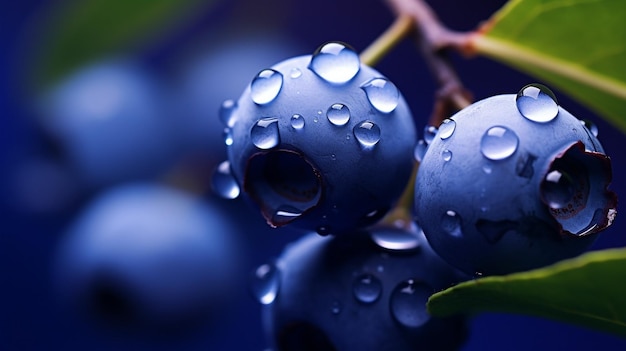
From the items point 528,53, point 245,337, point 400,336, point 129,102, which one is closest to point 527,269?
point 400,336

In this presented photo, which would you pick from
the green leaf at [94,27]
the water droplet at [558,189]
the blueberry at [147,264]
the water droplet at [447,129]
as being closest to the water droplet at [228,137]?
the water droplet at [447,129]

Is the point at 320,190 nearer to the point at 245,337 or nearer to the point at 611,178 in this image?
the point at 611,178

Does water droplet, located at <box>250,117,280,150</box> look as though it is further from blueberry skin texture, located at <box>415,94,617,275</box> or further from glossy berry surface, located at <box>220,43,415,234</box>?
blueberry skin texture, located at <box>415,94,617,275</box>

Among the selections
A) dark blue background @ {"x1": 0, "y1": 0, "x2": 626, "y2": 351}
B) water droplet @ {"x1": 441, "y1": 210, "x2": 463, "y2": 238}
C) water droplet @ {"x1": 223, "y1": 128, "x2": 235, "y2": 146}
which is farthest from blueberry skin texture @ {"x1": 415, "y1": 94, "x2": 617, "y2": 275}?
dark blue background @ {"x1": 0, "y1": 0, "x2": 626, "y2": 351}

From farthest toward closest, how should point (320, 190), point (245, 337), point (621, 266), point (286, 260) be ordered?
point (245, 337) → point (286, 260) → point (320, 190) → point (621, 266)

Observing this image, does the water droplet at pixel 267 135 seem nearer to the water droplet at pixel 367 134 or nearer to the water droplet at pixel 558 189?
the water droplet at pixel 367 134

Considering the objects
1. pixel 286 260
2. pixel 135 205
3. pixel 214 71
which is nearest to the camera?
pixel 286 260
